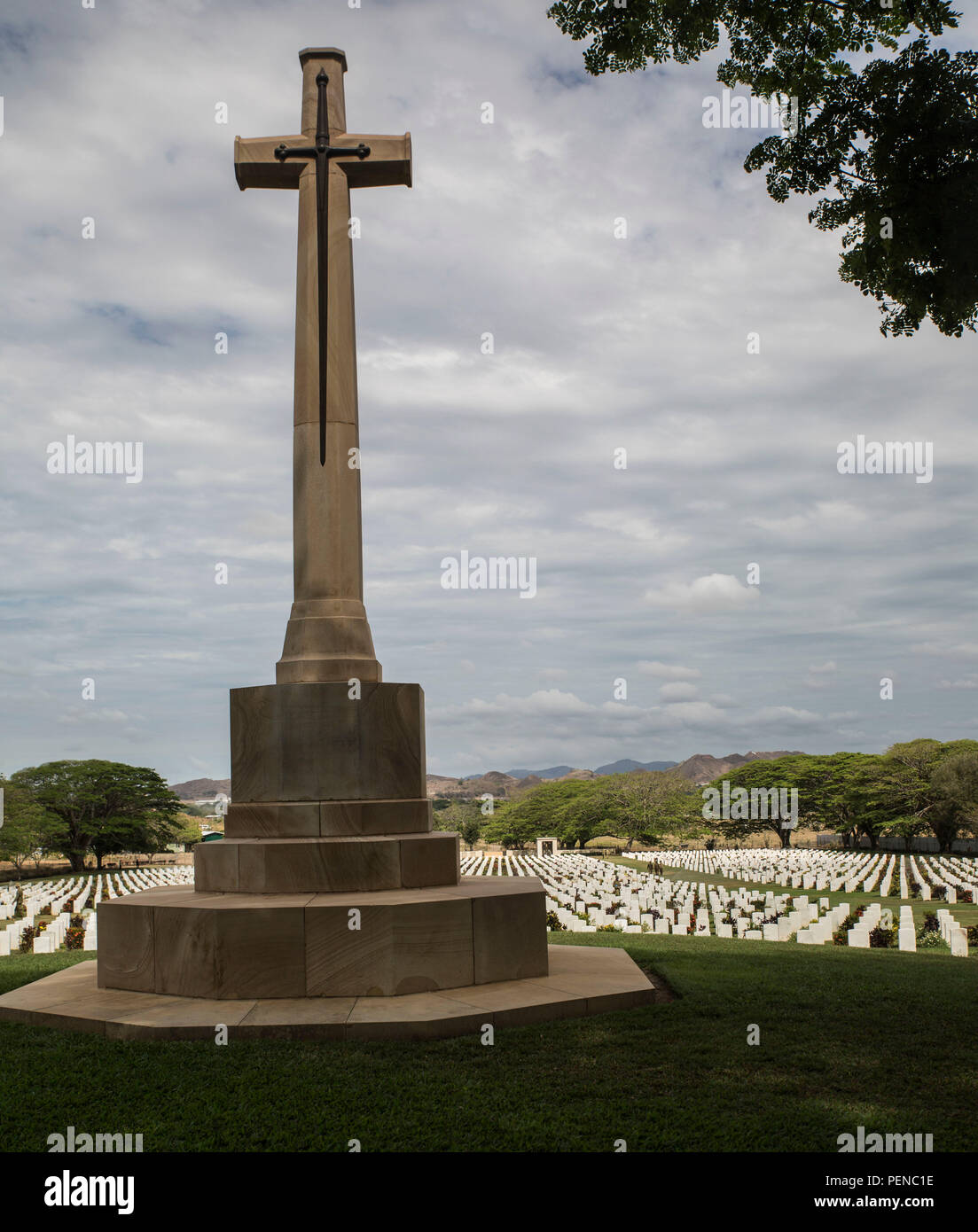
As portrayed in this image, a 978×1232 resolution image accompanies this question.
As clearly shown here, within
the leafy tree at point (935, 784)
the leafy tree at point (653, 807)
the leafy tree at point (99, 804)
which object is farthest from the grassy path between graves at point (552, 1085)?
the leafy tree at point (653, 807)

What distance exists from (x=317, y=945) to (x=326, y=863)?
3.27 ft

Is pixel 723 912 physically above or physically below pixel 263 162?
below

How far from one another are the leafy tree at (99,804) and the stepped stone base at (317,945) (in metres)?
50.1

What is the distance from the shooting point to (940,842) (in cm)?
5650

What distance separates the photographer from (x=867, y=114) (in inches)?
254

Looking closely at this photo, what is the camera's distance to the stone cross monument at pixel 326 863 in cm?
654

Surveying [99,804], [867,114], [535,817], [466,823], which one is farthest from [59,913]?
[466,823]

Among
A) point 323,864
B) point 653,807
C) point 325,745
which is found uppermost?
point 325,745

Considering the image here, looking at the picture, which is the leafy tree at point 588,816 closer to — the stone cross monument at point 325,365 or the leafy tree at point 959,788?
the leafy tree at point 959,788

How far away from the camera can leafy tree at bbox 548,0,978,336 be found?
19.7 feet

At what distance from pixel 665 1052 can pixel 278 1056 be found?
7.29 feet

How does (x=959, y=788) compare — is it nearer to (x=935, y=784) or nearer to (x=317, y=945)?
(x=935, y=784)

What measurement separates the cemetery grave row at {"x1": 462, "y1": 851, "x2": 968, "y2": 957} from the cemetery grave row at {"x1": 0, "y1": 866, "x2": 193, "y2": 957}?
7.31 m
